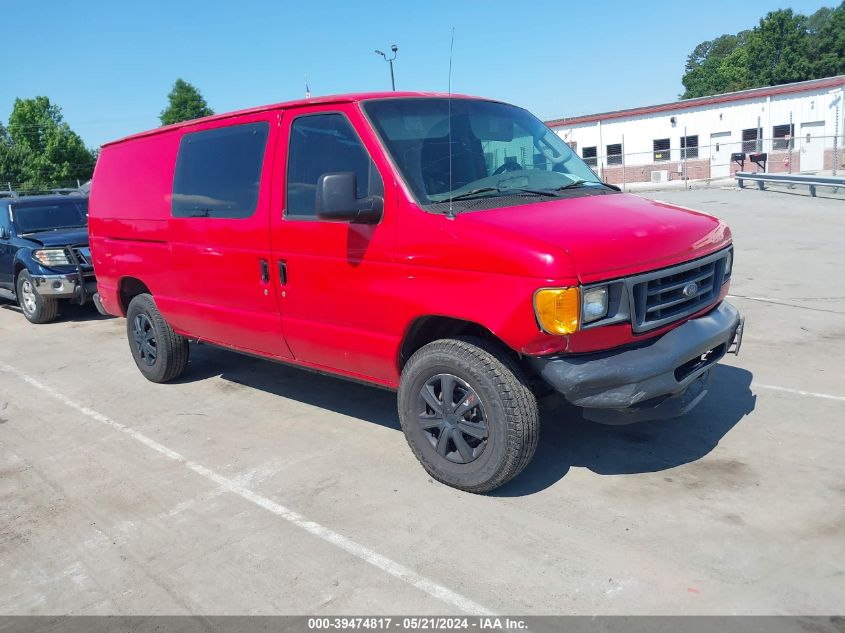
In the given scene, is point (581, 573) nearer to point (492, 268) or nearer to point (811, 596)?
point (811, 596)

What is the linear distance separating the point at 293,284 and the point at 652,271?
7.59ft

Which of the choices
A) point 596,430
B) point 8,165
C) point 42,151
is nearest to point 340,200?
point 596,430

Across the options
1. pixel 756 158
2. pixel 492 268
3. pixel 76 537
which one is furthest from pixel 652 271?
pixel 756 158

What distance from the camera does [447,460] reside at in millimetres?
4090

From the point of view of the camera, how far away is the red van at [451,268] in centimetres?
360

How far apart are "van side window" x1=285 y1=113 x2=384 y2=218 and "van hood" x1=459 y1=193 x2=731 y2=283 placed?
2.57 feet

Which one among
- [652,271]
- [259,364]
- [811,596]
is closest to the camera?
[811,596]

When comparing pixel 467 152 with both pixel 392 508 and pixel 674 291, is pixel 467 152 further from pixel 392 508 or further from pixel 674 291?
pixel 392 508

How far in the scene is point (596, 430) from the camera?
489 cm

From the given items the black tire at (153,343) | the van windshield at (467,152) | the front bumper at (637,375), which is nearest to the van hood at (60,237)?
the black tire at (153,343)

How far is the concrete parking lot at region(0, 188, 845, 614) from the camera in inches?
124

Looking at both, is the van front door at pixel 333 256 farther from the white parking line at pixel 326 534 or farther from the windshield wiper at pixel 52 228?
the windshield wiper at pixel 52 228

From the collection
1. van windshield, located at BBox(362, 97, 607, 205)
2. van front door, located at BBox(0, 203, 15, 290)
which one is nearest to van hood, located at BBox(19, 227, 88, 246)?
van front door, located at BBox(0, 203, 15, 290)

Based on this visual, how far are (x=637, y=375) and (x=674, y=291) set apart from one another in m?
0.65
